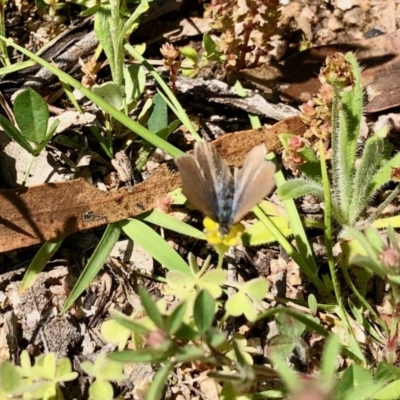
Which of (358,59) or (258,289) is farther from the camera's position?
(358,59)

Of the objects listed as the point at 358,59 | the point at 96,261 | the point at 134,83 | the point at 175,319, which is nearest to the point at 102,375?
the point at 175,319

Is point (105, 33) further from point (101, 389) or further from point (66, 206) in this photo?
point (101, 389)

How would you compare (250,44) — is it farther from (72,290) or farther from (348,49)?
(72,290)

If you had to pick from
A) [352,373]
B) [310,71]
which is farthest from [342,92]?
[352,373]

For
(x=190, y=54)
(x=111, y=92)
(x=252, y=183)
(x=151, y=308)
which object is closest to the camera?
(x=151, y=308)

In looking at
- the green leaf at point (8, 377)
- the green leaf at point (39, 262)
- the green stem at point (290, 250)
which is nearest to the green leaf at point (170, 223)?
the green stem at point (290, 250)

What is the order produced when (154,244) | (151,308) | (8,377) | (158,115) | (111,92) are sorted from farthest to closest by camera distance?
1. (158,115)
2. (111,92)
3. (154,244)
4. (8,377)
5. (151,308)
